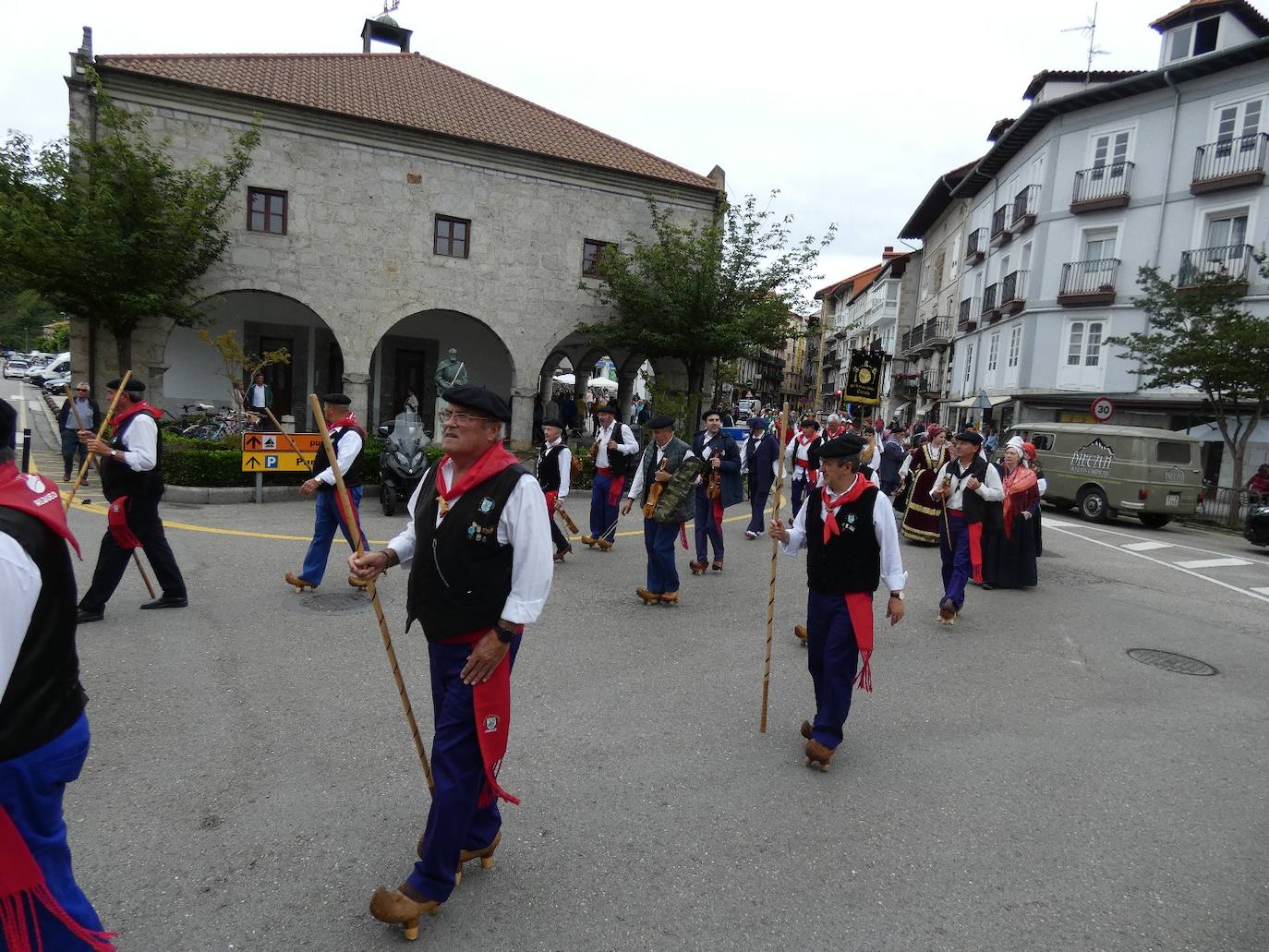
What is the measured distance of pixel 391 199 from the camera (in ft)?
62.1

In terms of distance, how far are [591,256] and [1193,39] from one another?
68.2 feet

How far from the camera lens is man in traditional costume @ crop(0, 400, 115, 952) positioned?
6.26ft

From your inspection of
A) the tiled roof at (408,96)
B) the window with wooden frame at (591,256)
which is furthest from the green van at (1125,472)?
the window with wooden frame at (591,256)

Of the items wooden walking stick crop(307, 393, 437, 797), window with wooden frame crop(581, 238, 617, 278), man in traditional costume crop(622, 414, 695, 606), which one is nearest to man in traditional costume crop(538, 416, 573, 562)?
man in traditional costume crop(622, 414, 695, 606)

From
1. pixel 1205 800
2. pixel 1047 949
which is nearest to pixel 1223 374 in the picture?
pixel 1205 800

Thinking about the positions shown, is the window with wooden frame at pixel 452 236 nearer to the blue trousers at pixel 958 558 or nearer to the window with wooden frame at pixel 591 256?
the window with wooden frame at pixel 591 256

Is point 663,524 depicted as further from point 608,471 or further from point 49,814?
point 49,814

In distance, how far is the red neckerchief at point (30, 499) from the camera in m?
1.93

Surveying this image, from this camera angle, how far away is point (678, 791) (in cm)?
389

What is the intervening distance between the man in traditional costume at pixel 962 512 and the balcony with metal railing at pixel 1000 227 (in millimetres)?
24900

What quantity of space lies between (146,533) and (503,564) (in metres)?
4.45

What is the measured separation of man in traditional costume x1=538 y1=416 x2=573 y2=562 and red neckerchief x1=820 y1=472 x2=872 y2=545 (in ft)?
15.1

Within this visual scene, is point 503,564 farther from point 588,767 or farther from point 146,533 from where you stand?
point 146,533

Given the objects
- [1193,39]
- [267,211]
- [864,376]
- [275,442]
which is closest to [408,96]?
[267,211]
